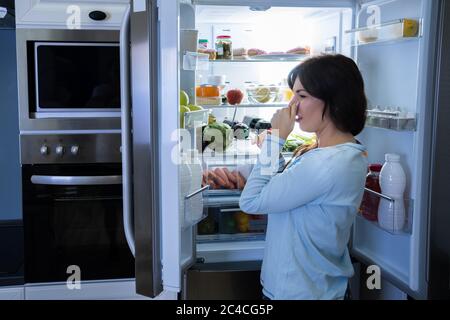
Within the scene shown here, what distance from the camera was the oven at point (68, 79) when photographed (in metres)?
1.88

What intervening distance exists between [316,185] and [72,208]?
3.58 feet

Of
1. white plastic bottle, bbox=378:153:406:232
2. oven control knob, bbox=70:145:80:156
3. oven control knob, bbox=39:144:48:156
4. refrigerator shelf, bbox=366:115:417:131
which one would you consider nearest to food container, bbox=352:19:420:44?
refrigerator shelf, bbox=366:115:417:131

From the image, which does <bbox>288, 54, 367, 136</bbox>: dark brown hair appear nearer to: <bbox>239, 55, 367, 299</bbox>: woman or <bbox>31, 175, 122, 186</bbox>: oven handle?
<bbox>239, 55, 367, 299</bbox>: woman

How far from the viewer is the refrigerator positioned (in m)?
1.31

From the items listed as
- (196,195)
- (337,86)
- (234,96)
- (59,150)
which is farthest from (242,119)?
(337,86)

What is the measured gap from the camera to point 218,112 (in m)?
2.35

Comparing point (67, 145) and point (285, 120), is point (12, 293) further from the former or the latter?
point (285, 120)

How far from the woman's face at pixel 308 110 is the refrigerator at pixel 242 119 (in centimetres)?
33

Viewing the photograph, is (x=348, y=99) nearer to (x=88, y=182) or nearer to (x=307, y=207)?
(x=307, y=207)

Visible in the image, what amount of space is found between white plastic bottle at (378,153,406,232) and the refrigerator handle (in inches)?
33.5

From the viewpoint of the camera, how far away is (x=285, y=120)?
1.41 metres

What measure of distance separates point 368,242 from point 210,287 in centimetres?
66

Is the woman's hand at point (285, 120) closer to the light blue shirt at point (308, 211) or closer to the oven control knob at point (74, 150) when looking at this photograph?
the light blue shirt at point (308, 211)

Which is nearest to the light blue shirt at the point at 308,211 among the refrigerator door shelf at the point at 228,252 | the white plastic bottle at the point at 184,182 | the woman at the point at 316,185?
the woman at the point at 316,185
